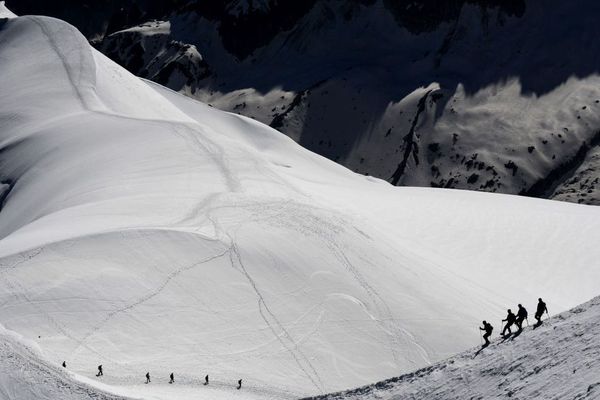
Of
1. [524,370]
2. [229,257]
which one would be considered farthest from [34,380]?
[229,257]

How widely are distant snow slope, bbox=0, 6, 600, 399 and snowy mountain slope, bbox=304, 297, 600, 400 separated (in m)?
10.6

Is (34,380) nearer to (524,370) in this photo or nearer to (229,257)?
(524,370)

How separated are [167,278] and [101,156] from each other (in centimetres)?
2833

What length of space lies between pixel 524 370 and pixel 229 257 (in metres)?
29.1

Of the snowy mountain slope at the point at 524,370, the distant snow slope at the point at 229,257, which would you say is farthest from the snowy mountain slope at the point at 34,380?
the snowy mountain slope at the point at 524,370

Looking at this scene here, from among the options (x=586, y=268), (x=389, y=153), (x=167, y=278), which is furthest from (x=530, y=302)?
(x=389, y=153)

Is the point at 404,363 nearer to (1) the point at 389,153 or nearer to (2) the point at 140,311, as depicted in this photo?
(2) the point at 140,311

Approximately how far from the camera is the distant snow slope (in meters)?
51.9

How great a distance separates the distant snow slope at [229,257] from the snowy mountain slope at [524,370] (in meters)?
10.6

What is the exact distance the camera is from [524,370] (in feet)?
118

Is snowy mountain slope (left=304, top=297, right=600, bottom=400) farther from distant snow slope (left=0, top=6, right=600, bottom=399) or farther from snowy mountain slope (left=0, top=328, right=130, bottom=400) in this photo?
distant snow slope (left=0, top=6, right=600, bottom=399)

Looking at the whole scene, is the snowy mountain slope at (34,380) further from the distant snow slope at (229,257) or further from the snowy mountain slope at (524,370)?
the snowy mountain slope at (524,370)

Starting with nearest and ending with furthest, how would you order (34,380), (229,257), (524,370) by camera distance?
(524,370)
(34,380)
(229,257)

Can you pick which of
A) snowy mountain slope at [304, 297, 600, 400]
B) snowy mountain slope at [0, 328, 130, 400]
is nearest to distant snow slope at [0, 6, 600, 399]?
snowy mountain slope at [0, 328, 130, 400]
